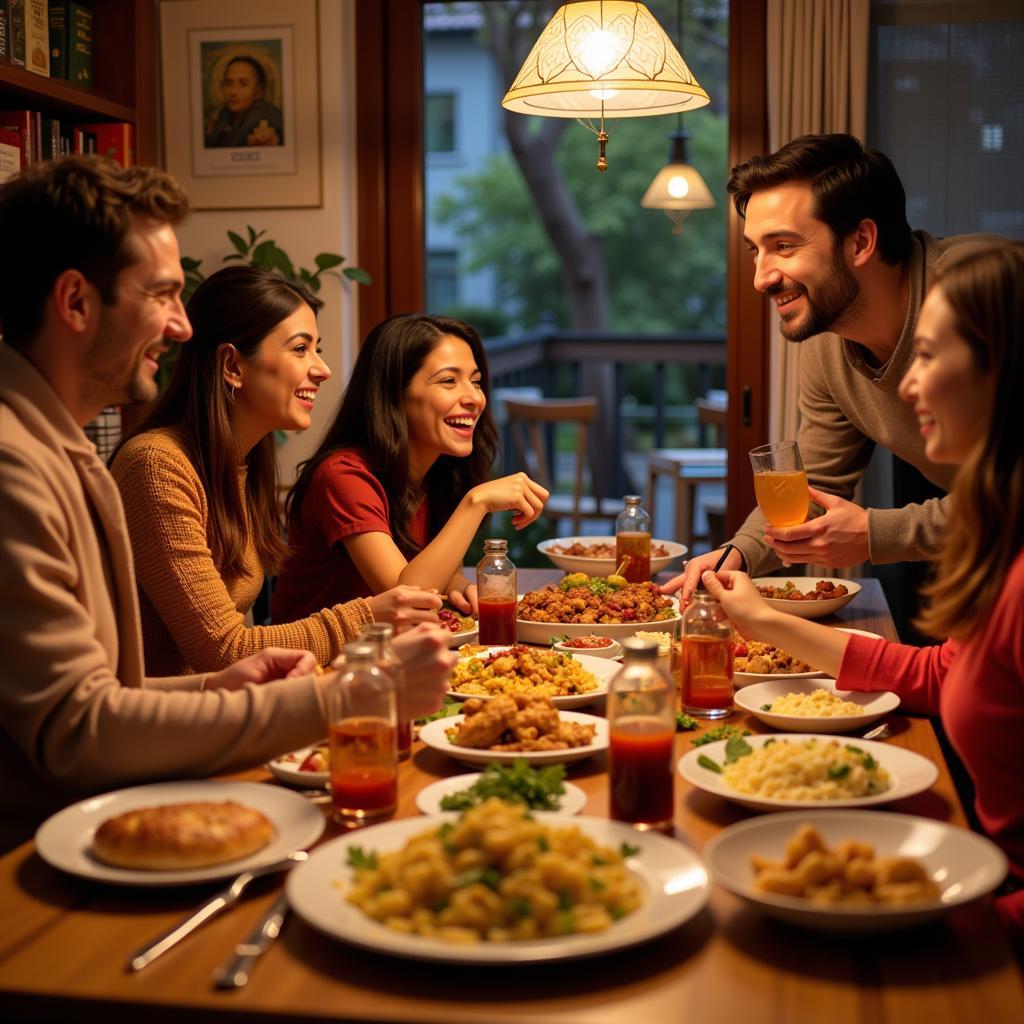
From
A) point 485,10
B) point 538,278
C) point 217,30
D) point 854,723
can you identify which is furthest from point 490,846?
point 538,278

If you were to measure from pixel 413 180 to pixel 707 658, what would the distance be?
3.21 meters

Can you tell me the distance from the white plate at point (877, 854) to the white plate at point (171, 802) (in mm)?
428

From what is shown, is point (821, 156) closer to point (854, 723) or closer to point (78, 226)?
point (854, 723)

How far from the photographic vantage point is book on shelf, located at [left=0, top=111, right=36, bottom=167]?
12.0ft

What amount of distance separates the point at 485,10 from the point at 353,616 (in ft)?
25.1

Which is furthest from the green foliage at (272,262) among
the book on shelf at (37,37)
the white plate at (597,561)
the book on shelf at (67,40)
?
the white plate at (597,561)

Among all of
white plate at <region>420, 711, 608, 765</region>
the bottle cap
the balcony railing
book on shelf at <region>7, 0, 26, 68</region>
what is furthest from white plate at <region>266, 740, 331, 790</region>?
the balcony railing

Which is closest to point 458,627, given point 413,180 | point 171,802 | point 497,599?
point 497,599

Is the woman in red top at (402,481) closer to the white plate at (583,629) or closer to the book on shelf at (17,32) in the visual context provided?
the white plate at (583,629)

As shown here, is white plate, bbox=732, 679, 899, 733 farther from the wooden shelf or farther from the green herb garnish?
the wooden shelf

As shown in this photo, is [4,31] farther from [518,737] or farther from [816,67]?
[518,737]

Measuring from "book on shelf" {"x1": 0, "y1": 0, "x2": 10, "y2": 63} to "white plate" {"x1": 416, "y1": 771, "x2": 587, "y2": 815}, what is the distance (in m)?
2.89

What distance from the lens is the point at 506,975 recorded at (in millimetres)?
1062

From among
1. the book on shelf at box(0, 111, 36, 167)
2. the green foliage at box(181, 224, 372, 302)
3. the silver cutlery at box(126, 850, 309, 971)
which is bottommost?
the silver cutlery at box(126, 850, 309, 971)
